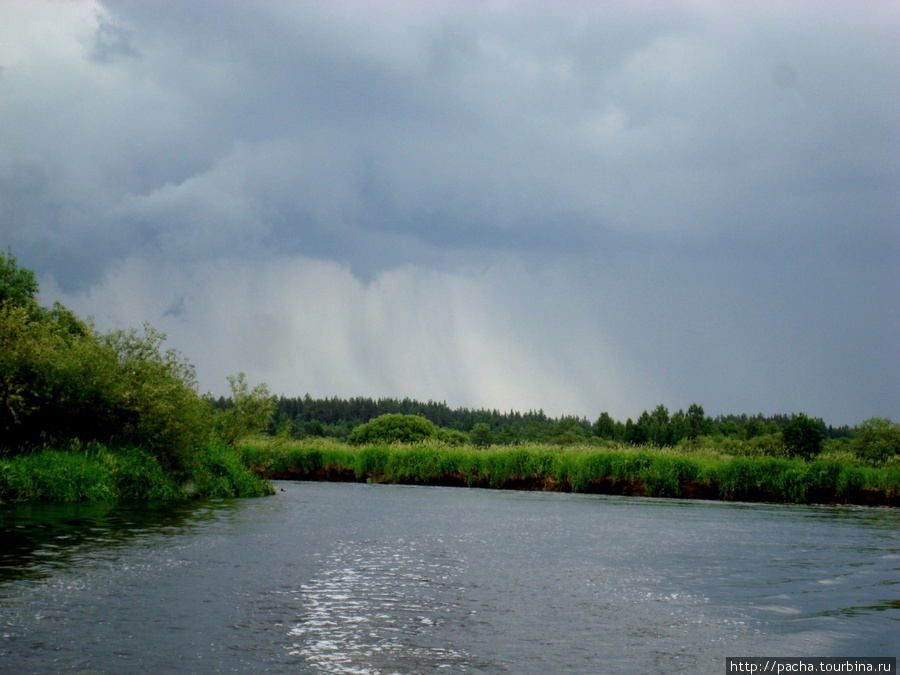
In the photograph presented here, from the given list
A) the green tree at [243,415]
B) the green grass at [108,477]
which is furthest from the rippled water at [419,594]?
the green tree at [243,415]

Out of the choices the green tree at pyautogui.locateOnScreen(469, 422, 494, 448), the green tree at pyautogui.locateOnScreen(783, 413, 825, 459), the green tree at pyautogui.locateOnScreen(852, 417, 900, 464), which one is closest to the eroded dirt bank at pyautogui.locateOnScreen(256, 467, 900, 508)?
the green tree at pyautogui.locateOnScreen(852, 417, 900, 464)

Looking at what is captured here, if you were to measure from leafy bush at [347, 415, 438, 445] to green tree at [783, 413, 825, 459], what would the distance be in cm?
4926

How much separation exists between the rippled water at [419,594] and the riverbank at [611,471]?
1609 cm

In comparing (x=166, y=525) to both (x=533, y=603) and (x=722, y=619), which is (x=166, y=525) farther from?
(x=722, y=619)

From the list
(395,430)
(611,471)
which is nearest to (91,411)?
(611,471)

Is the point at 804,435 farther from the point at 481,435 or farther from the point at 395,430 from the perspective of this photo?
the point at 481,435

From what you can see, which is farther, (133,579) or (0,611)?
(133,579)

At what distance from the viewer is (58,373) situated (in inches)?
1026

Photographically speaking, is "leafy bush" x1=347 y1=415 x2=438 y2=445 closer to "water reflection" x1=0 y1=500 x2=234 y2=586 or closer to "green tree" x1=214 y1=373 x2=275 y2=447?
"green tree" x1=214 y1=373 x2=275 y2=447

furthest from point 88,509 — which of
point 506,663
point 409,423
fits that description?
point 409,423

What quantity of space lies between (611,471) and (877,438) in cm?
6116

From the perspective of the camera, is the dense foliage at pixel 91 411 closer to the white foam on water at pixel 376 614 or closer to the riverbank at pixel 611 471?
the riverbank at pixel 611 471

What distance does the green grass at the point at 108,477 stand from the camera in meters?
23.5

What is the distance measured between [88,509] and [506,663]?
59.9ft
